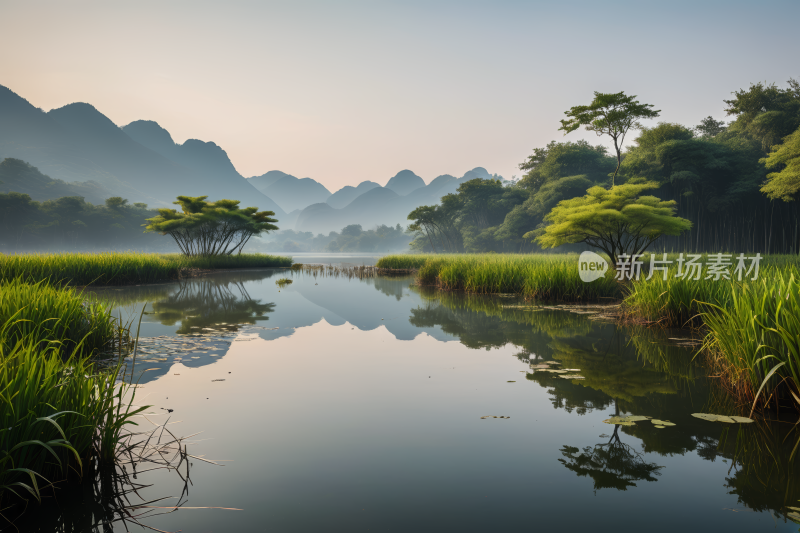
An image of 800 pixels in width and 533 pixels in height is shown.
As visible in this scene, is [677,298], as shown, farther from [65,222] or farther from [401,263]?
[65,222]

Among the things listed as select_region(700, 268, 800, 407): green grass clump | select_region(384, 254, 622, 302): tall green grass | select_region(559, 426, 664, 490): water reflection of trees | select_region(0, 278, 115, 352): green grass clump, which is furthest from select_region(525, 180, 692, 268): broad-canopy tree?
select_region(0, 278, 115, 352): green grass clump

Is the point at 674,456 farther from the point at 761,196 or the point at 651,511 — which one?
the point at 761,196

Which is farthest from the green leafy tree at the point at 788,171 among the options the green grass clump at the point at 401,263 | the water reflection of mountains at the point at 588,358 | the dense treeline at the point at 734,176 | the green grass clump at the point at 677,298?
the water reflection of mountains at the point at 588,358

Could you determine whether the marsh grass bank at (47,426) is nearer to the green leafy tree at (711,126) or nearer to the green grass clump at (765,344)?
the green grass clump at (765,344)

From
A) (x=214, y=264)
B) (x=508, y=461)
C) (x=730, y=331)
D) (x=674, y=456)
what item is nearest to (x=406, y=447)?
(x=508, y=461)

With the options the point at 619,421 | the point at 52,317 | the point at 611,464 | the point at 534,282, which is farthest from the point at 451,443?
the point at 534,282

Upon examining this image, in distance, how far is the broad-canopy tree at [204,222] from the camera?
25.5 m

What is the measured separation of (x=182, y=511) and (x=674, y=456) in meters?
2.93

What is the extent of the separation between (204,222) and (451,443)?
2723 centimetres

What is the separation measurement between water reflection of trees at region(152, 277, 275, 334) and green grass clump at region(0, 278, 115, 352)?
1.56 metres

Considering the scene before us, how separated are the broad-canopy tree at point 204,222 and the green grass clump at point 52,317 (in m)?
21.6

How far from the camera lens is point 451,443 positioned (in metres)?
2.86

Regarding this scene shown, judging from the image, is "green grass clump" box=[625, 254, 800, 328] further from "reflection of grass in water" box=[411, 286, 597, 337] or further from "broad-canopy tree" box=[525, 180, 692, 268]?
"broad-canopy tree" box=[525, 180, 692, 268]

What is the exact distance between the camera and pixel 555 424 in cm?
321
